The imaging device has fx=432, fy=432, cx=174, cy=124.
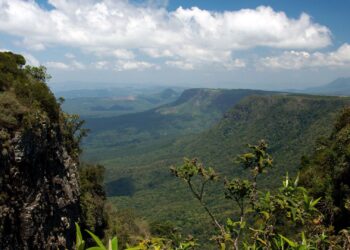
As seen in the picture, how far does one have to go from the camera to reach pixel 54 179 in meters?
46.8

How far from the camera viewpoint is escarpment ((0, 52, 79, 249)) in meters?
38.2

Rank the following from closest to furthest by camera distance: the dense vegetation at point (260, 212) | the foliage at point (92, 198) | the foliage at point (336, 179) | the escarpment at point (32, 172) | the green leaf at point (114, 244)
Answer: the green leaf at point (114, 244) → the dense vegetation at point (260, 212) → the escarpment at point (32, 172) → the foliage at point (336, 179) → the foliage at point (92, 198)

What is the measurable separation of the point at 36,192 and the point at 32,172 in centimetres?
204

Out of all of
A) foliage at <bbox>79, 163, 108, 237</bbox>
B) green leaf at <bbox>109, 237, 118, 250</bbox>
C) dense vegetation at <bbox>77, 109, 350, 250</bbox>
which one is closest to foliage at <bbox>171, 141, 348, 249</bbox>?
dense vegetation at <bbox>77, 109, 350, 250</bbox>

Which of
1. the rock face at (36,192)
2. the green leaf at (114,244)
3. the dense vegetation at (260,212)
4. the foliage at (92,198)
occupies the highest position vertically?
the green leaf at (114,244)

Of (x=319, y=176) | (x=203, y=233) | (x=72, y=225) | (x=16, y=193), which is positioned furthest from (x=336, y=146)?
(x=203, y=233)

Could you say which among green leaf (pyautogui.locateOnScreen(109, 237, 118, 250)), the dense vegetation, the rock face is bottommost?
the rock face

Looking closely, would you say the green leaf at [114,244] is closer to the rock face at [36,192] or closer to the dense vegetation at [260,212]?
the dense vegetation at [260,212]

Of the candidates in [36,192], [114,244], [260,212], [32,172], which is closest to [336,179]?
[36,192]

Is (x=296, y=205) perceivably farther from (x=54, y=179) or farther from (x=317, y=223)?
(x=54, y=179)

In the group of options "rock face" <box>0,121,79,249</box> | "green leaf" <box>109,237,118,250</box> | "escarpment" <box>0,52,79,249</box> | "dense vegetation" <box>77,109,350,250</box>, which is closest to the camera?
"green leaf" <box>109,237,118,250</box>

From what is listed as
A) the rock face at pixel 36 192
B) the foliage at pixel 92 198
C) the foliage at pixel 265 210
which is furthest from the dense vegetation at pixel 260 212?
the foliage at pixel 92 198

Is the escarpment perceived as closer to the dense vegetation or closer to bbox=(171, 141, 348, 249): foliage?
the dense vegetation

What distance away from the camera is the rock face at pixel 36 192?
3797 cm
